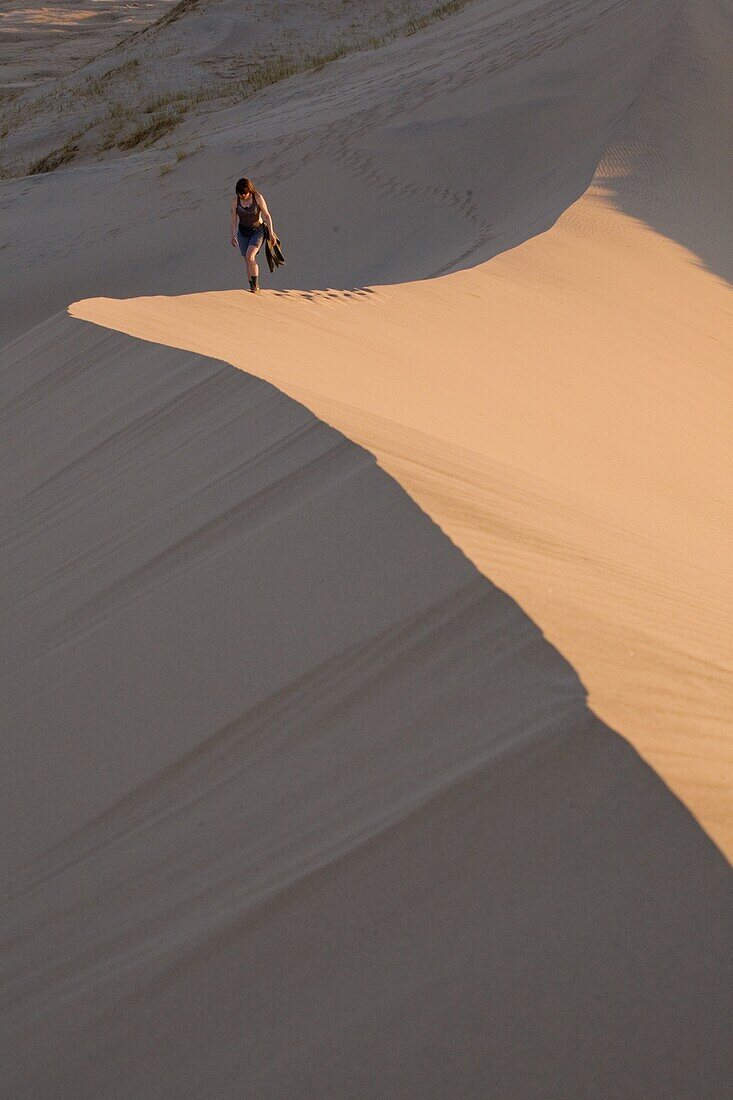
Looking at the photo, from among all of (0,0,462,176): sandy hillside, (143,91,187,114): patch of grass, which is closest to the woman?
(0,0,462,176): sandy hillside

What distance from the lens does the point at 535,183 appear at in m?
12.4

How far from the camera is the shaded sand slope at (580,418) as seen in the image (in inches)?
99.8

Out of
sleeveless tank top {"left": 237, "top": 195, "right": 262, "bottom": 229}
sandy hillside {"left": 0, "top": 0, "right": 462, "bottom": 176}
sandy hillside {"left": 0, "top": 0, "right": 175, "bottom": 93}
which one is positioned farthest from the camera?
sandy hillside {"left": 0, "top": 0, "right": 175, "bottom": 93}

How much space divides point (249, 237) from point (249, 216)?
16cm

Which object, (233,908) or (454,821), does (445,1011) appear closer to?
(454,821)

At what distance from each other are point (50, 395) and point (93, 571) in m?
1.99

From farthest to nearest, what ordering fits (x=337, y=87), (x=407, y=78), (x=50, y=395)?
(x=337, y=87) → (x=407, y=78) → (x=50, y=395)

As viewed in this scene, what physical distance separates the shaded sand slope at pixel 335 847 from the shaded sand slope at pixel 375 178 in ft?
26.0

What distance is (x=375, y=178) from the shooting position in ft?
44.3

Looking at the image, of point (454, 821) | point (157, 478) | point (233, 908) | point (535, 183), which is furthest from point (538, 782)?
point (535, 183)

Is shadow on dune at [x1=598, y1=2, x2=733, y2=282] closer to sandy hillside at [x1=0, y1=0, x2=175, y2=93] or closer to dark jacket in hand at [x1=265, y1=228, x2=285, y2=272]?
dark jacket in hand at [x1=265, y1=228, x2=285, y2=272]

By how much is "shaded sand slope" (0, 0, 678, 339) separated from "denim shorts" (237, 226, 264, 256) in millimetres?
2428

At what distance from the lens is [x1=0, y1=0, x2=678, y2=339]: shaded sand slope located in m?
12.1

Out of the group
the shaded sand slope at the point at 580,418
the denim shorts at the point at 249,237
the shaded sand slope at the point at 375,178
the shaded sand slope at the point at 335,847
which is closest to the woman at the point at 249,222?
the denim shorts at the point at 249,237
